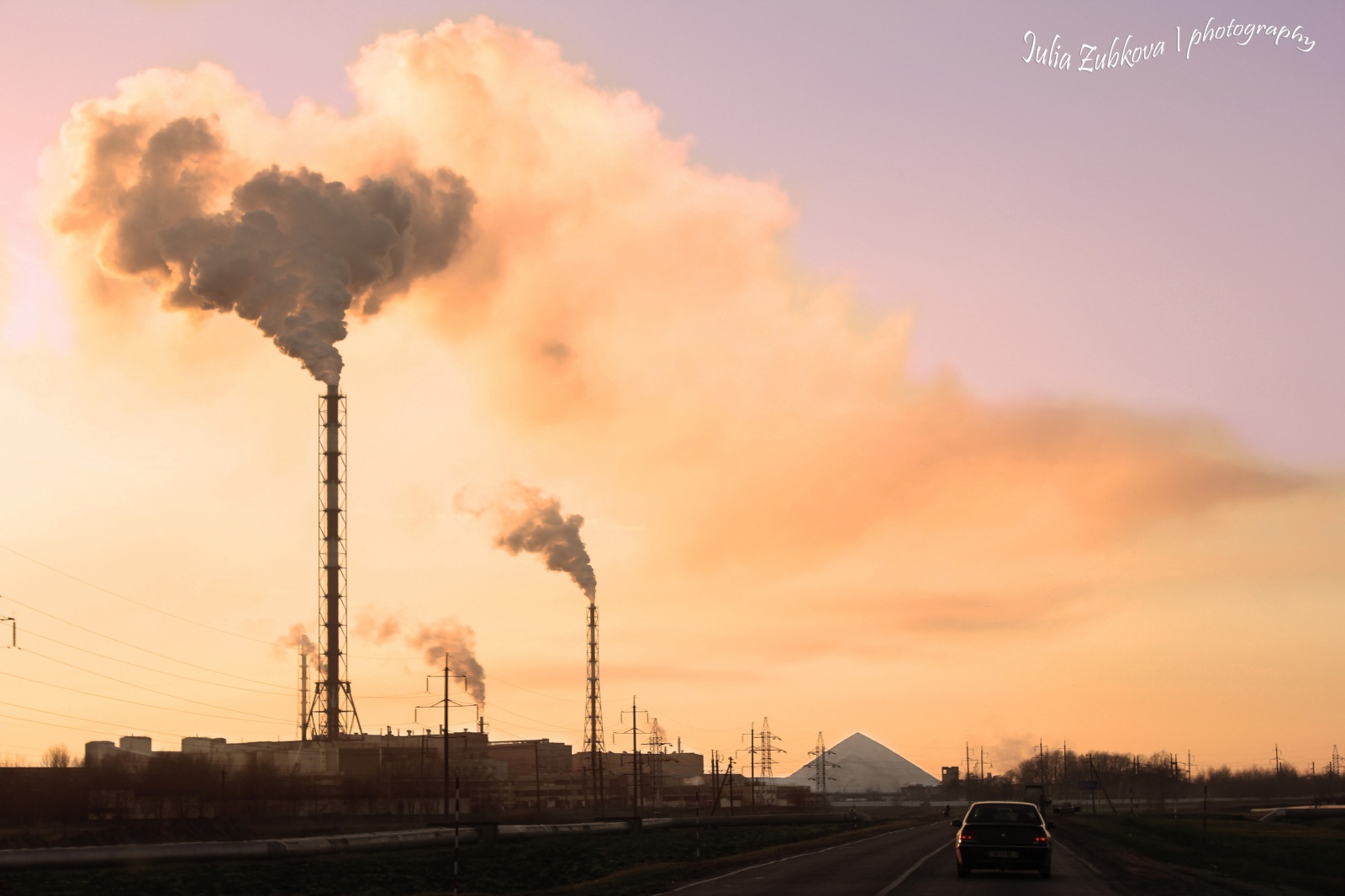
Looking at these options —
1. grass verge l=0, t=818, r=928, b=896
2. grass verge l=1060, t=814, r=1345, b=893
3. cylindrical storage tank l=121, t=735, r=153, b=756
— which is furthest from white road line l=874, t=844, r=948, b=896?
cylindrical storage tank l=121, t=735, r=153, b=756

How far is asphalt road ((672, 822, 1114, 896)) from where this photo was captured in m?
27.3

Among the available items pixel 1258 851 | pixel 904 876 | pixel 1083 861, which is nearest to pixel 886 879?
pixel 904 876

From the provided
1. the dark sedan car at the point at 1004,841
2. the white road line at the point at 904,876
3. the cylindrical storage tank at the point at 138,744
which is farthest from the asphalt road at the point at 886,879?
the cylindrical storage tank at the point at 138,744

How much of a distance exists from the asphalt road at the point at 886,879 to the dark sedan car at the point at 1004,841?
336 mm

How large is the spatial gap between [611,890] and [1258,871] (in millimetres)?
16440

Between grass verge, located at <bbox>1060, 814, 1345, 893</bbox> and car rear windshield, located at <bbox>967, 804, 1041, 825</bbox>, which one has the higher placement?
car rear windshield, located at <bbox>967, 804, 1041, 825</bbox>

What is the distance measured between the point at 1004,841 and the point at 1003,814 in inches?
34.4

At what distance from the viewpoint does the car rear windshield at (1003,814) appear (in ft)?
103

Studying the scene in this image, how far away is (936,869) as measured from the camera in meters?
34.4

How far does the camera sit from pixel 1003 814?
31.6 meters

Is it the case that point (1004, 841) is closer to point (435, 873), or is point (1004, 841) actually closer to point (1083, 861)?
point (1083, 861)

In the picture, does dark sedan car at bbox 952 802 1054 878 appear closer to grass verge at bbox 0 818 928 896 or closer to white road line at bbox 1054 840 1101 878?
white road line at bbox 1054 840 1101 878

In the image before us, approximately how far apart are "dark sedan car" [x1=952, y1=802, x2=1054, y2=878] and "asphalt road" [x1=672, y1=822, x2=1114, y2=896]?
34cm

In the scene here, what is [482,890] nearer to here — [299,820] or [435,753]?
[299,820]
